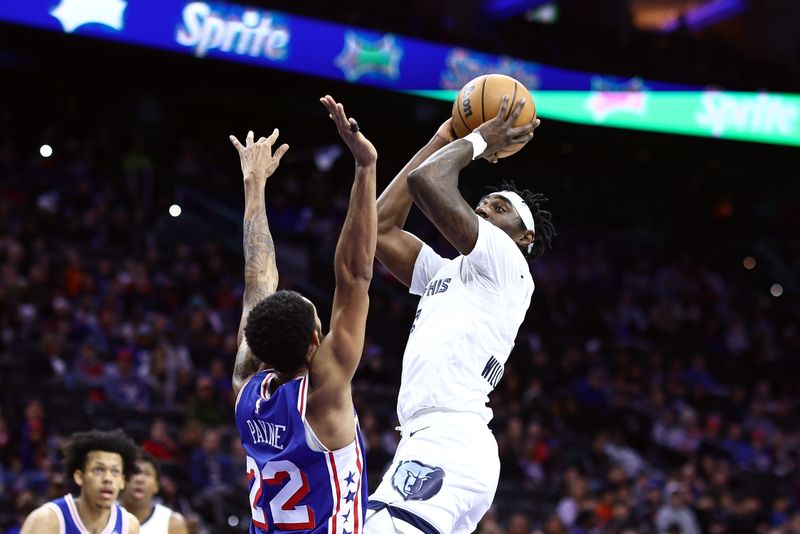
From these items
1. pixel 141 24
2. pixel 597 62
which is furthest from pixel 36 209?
pixel 597 62

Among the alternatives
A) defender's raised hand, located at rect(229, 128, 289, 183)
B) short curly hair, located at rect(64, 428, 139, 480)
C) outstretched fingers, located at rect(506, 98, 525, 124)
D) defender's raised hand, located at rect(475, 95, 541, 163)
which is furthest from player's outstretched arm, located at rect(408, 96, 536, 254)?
Answer: short curly hair, located at rect(64, 428, 139, 480)

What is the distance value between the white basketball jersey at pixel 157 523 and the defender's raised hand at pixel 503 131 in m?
2.88

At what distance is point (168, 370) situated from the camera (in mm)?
12055

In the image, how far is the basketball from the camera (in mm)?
4867

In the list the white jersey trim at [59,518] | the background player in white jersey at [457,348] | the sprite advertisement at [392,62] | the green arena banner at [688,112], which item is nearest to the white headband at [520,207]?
the background player in white jersey at [457,348]

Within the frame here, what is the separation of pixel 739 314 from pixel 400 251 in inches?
627

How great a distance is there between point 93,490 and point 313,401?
238 centimetres

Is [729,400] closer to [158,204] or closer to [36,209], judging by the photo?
[158,204]

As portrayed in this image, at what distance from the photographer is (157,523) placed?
20.8 ft

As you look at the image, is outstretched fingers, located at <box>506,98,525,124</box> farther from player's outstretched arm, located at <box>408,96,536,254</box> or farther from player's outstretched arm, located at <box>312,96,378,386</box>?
player's outstretched arm, located at <box>312,96,378,386</box>

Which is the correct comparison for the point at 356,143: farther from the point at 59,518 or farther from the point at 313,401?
the point at 59,518

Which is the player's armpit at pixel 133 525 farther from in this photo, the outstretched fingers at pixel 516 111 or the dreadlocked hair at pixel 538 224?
the outstretched fingers at pixel 516 111

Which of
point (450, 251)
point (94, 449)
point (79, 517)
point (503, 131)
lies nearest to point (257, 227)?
point (503, 131)

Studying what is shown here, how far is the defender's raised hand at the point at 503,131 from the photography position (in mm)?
4746
